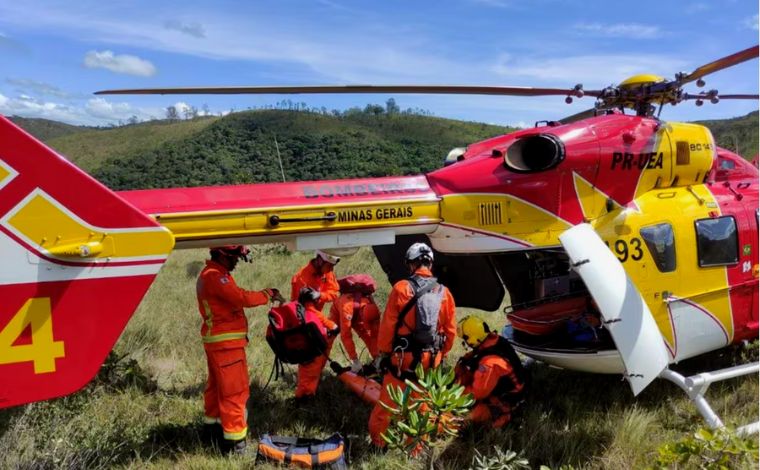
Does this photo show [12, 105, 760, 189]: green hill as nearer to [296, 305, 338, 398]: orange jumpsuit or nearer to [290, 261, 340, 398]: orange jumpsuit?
[290, 261, 340, 398]: orange jumpsuit

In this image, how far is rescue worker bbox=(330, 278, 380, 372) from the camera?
671 cm

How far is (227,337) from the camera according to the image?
197 inches

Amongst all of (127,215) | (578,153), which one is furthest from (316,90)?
(578,153)

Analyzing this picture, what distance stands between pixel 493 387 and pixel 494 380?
0.08m

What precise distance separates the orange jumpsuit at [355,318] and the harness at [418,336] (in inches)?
77.7

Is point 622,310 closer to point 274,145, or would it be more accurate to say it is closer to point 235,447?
point 235,447

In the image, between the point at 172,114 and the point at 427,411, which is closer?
the point at 427,411

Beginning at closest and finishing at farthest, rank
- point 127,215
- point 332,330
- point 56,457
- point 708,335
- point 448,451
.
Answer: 1. point 127,215
2. point 56,457
3. point 448,451
4. point 708,335
5. point 332,330

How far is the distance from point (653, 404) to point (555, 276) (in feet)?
5.57

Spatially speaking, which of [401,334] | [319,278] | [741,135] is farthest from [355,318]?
→ [741,135]

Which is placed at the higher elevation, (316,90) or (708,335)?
(316,90)

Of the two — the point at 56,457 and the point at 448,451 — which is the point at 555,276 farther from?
the point at 56,457

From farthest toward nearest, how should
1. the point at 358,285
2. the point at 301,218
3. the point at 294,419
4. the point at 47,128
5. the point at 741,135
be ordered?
the point at 47,128, the point at 741,135, the point at 358,285, the point at 294,419, the point at 301,218

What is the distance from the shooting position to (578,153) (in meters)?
5.24
